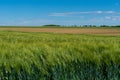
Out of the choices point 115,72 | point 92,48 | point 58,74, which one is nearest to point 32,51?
point 58,74

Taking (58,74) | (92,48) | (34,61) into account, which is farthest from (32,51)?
(92,48)

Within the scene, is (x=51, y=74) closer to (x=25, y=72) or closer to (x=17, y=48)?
(x=25, y=72)

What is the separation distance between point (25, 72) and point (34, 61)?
0.60ft

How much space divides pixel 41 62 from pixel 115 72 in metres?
1.00

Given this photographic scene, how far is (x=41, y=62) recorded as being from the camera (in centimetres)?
372

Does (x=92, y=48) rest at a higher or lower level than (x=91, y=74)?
higher

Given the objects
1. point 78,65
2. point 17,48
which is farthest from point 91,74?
point 17,48

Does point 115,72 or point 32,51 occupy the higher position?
point 32,51

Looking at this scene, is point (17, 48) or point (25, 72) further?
point (17, 48)

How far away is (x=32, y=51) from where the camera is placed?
3779mm

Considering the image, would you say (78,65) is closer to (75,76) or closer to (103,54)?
(75,76)

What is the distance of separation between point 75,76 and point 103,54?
52 centimetres

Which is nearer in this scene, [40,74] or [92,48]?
[40,74]

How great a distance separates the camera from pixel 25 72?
3617 mm
